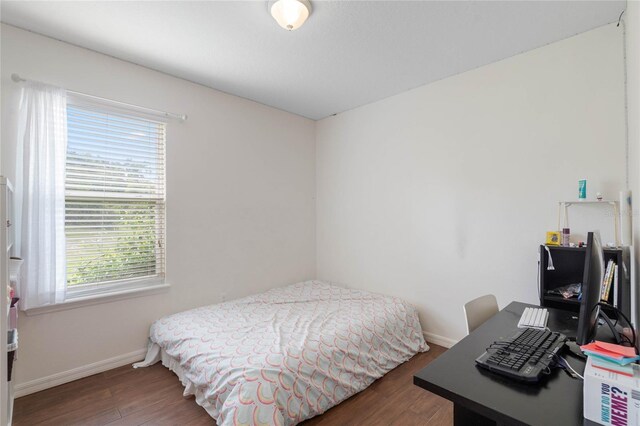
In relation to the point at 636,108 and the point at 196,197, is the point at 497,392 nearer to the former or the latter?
the point at 636,108

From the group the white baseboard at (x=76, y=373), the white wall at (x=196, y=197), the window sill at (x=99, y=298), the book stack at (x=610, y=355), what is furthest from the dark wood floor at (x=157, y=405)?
the book stack at (x=610, y=355)

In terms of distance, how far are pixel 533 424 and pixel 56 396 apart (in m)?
2.91

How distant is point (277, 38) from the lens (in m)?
2.25

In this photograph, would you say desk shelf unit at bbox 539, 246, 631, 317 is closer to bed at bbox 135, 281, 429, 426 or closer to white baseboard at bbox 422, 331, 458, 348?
white baseboard at bbox 422, 331, 458, 348

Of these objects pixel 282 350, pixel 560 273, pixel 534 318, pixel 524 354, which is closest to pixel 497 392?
pixel 524 354

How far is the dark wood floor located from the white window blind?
29.6 inches

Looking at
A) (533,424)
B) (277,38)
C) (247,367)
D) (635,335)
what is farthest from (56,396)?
(635,335)

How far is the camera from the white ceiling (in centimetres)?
194

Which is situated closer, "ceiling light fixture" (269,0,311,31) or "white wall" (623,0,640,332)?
"white wall" (623,0,640,332)

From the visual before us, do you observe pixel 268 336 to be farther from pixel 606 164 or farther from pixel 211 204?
pixel 606 164

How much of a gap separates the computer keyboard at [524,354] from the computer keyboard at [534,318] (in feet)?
0.37

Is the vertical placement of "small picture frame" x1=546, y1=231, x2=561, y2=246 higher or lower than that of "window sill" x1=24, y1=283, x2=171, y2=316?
higher

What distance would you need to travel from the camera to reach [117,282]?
260 centimetres

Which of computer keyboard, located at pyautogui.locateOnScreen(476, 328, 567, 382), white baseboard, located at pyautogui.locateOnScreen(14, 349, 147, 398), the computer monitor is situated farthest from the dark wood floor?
the computer monitor
